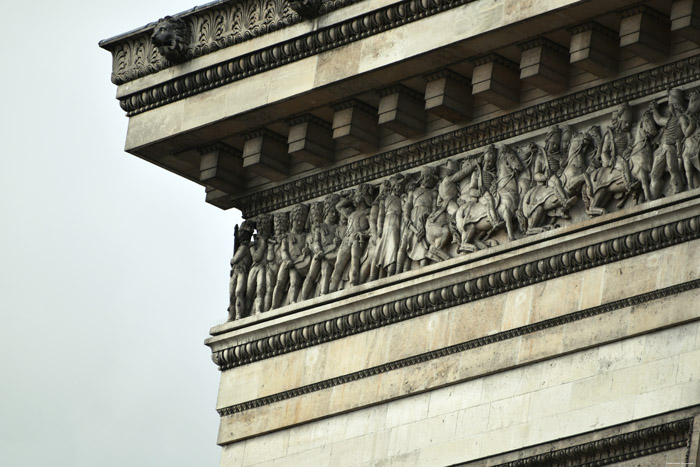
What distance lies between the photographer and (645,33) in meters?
18.2

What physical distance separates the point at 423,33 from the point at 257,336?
9.56ft

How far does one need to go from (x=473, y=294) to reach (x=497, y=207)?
69 cm

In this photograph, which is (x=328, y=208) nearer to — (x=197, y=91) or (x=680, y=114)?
(x=197, y=91)

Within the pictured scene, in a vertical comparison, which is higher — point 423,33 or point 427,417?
point 423,33

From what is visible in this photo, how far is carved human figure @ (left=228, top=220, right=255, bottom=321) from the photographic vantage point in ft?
68.3

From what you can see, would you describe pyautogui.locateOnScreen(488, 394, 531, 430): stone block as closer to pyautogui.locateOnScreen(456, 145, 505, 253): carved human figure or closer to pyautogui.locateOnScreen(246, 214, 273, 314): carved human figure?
pyautogui.locateOnScreen(456, 145, 505, 253): carved human figure

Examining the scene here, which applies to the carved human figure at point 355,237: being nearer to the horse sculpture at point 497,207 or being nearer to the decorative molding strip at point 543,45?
the horse sculpture at point 497,207

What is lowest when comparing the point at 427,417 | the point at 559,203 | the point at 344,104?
the point at 427,417

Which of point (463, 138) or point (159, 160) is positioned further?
point (159, 160)

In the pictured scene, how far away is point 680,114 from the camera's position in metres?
18.1

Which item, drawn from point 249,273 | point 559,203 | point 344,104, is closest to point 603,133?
point 559,203

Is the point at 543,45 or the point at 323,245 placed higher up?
the point at 543,45

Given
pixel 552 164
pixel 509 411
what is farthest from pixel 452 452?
pixel 552 164

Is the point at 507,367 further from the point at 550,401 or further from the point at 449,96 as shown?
the point at 449,96
